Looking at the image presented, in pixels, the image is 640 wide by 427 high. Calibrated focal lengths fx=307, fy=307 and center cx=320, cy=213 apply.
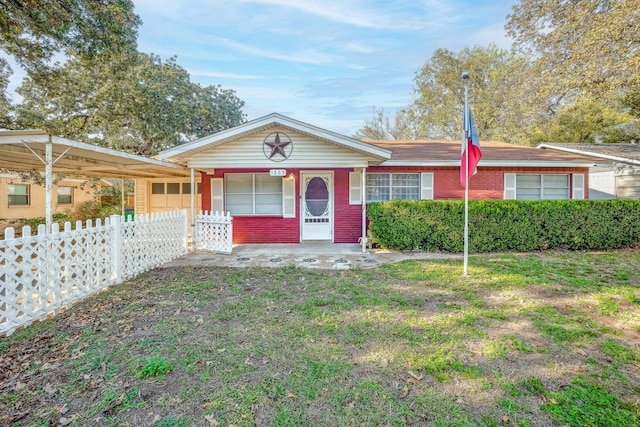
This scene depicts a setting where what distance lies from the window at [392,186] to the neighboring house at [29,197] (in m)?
15.1

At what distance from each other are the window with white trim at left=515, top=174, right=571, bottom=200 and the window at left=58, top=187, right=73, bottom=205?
23280 mm

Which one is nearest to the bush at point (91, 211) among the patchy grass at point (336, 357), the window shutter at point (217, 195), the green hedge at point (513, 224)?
the window shutter at point (217, 195)

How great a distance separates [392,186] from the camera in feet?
33.9

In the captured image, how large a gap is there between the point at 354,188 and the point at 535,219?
5.03m

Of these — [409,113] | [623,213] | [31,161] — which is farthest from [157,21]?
[409,113]

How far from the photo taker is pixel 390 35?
1391 centimetres

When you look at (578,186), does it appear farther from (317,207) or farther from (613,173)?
(317,207)

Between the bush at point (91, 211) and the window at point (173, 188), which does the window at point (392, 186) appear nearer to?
the window at point (173, 188)

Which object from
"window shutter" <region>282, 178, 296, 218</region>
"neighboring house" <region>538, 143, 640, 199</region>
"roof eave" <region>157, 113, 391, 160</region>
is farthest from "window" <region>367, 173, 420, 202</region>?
"neighboring house" <region>538, 143, 640, 199</region>

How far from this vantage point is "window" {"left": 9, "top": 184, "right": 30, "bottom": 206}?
15562 millimetres

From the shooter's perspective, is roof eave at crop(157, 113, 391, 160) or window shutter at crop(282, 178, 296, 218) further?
window shutter at crop(282, 178, 296, 218)

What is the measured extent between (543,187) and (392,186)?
211 inches

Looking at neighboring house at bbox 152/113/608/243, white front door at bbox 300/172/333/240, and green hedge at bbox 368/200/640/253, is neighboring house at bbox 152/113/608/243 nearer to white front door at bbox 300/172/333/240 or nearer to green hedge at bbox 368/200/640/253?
white front door at bbox 300/172/333/240

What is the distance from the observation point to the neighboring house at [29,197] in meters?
15.2
